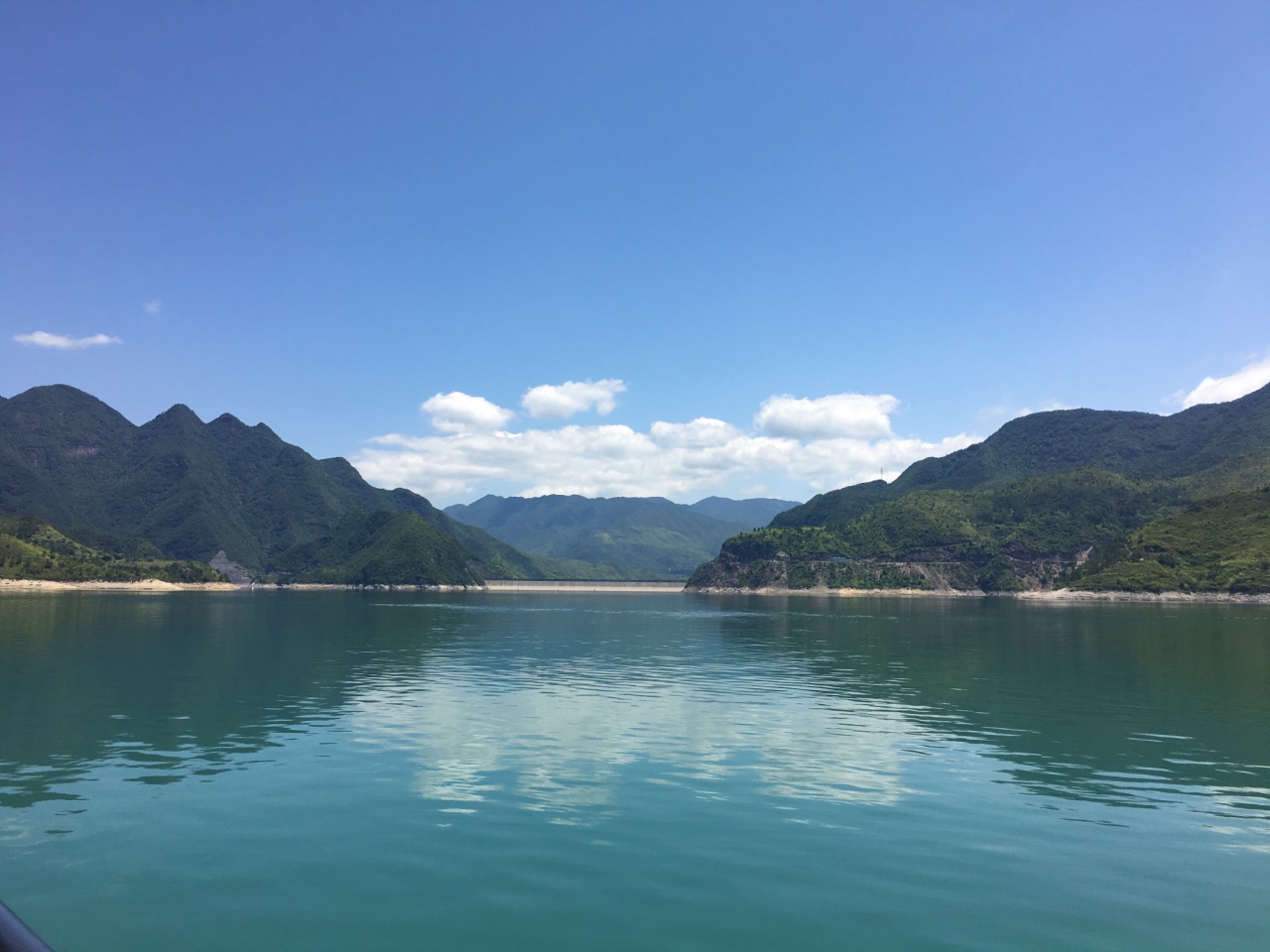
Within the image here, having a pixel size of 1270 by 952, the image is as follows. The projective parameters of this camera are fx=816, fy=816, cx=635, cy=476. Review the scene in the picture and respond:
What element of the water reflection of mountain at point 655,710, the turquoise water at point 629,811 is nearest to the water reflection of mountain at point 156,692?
the water reflection of mountain at point 655,710

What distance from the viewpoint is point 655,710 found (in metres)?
53.3

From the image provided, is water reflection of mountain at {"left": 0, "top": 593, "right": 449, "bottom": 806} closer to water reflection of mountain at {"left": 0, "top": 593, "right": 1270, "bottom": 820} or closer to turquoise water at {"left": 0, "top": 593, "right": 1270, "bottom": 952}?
water reflection of mountain at {"left": 0, "top": 593, "right": 1270, "bottom": 820}

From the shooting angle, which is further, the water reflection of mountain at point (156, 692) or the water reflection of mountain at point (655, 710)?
the water reflection of mountain at point (156, 692)

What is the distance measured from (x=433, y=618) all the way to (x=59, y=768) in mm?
133098

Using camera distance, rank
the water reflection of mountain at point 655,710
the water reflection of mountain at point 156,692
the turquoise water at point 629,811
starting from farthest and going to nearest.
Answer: the water reflection of mountain at point 156,692
the water reflection of mountain at point 655,710
the turquoise water at point 629,811

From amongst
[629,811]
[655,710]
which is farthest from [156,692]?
[629,811]

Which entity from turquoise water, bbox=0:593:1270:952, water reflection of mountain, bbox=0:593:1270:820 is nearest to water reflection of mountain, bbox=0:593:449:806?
water reflection of mountain, bbox=0:593:1270:820

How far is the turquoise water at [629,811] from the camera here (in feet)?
68.5

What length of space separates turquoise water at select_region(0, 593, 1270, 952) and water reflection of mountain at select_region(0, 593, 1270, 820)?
330 millimetres

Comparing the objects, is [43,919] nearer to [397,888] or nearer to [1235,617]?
[397,888]

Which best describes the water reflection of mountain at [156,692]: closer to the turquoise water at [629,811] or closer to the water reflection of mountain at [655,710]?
the water reflection of mountain at [655,710]

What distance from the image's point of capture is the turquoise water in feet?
68.5

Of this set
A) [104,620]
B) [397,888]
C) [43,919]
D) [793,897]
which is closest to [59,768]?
Answer: [43,919]

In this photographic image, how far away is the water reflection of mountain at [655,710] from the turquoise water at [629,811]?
33 centimetres
